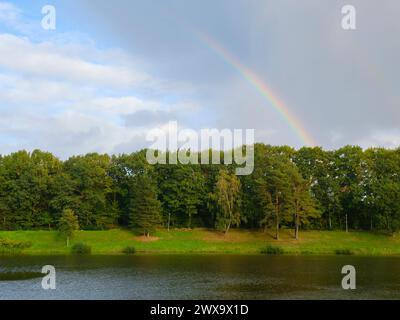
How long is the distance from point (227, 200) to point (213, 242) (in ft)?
30.2

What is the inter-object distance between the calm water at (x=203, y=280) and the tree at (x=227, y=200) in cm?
2711

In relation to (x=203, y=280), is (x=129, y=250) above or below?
below

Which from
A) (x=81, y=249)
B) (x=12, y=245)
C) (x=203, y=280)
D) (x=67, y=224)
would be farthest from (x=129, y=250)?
(x=203, y=280)

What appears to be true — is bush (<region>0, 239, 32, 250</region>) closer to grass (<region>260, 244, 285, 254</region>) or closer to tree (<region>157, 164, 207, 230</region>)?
tree (<region>157, 164, 207, 230</region>)

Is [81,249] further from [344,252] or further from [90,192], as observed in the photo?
[344,252]

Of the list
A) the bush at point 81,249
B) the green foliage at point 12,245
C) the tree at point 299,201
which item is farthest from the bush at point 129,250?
the tree at point 299,201

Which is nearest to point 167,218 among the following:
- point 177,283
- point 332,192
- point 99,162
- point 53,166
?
point 99,162

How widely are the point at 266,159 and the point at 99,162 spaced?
1419 inches

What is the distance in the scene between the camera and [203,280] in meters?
42.8

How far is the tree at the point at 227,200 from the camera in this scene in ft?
287

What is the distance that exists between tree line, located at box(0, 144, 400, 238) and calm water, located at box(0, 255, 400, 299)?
28161 mm

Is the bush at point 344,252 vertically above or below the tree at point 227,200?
below

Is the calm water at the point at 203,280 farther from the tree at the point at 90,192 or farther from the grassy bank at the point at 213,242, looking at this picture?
the tree at the point at 90,192

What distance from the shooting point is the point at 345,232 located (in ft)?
296
